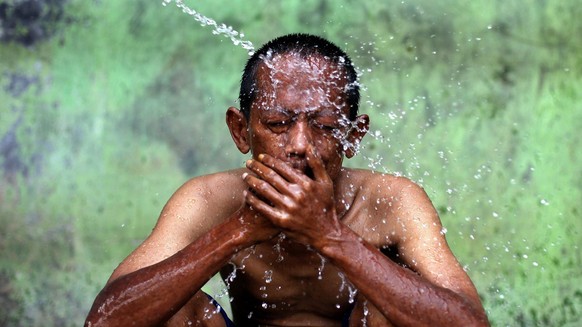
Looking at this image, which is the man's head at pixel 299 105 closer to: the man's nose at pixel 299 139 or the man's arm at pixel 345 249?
the man's nose at pixel 299 139

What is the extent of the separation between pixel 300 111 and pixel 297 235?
17.2 inches

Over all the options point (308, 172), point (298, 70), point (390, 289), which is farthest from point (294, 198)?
point (298, 70)

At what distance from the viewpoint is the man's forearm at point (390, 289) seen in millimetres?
3279

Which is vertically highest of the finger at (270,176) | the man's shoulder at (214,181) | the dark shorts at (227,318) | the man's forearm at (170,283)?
the finger at (270,176)

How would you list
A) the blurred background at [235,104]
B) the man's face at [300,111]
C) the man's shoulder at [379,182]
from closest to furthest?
the man's face at [300,111], the man's shoulder at [379,182], the blurred background at [235,104]

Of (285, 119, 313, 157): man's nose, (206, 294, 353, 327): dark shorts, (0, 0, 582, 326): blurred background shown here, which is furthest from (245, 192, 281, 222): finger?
(0, 0, 582, 326): blurred background

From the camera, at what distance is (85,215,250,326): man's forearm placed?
3.36 m

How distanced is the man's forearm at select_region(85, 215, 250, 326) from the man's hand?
0.52ft

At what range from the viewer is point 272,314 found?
3992mm

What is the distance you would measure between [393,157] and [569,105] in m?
0.86

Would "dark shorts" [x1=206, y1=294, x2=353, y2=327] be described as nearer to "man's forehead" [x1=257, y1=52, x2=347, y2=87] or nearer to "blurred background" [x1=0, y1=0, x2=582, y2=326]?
"man's forehead" [x1=257, y1=52, x2=347, y2=87]

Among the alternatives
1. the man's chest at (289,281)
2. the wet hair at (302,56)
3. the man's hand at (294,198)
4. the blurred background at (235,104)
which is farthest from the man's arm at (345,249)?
the blurred background at (235,104)

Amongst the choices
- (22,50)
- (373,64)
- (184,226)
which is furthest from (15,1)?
(184,226)

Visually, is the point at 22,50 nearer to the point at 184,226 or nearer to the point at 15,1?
the point at 15,1
